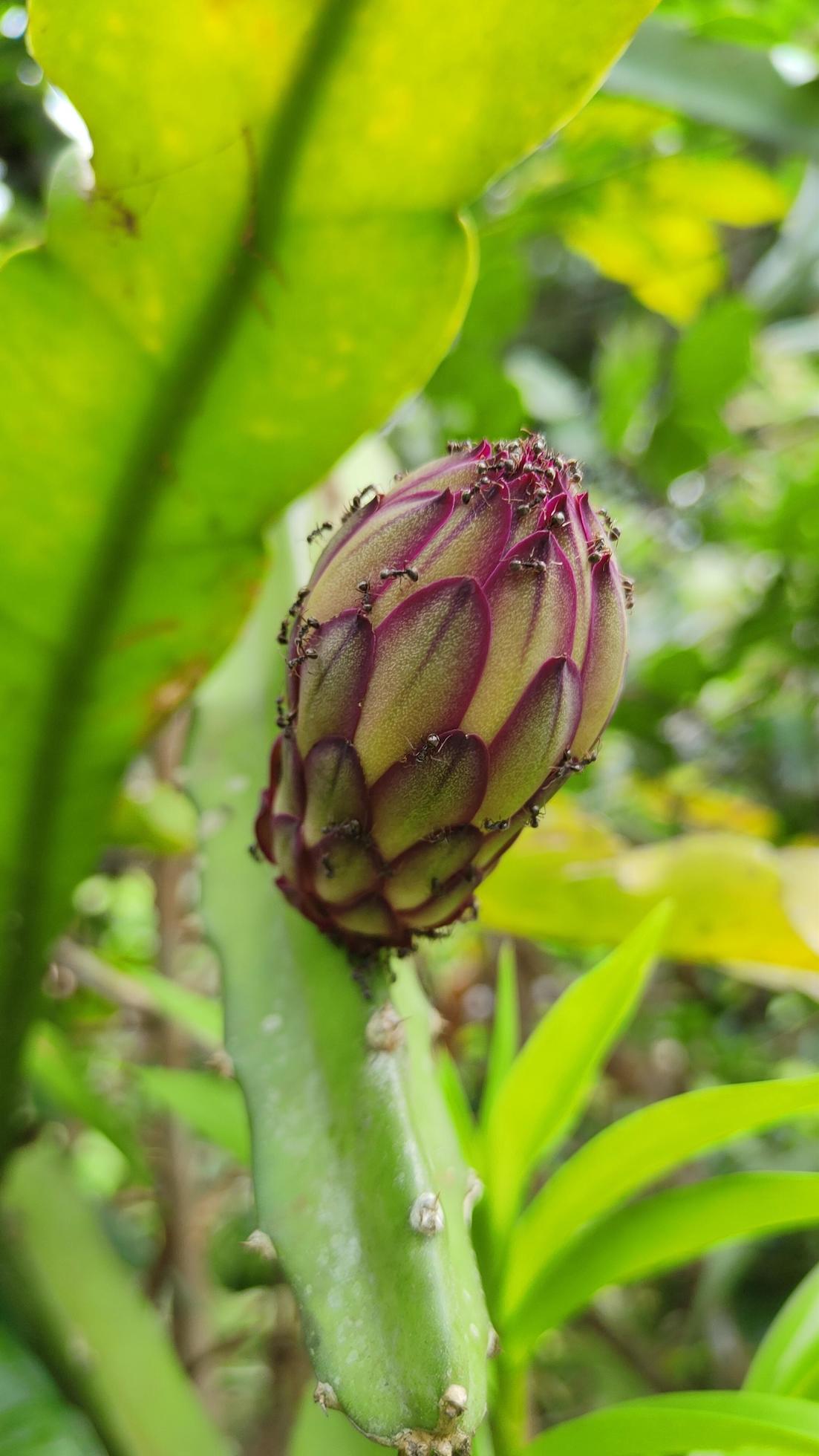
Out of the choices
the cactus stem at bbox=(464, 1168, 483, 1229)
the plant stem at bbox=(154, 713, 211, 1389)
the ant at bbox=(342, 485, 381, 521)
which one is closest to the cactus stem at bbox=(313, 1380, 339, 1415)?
the cactus stem at bbox=(464, 1168, 483, 1229)

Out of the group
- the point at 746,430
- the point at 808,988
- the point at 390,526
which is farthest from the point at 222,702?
the point at 746,430

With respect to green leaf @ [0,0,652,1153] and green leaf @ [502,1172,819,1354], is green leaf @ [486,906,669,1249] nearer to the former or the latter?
green leaf @ [502,1172,819,1354]

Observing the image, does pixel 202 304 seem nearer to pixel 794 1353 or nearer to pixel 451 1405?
pixel 451 1405

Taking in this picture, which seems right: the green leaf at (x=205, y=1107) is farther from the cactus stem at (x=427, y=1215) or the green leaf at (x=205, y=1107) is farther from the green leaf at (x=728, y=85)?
the green leaf at (x=728, y=85)

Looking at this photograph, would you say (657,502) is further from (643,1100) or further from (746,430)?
(643,1100)

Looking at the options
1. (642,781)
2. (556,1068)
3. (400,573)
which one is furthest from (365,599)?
(642,781)

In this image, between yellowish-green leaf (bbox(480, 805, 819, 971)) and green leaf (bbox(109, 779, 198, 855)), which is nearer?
yellowish-green leaf (bbox(480, 805, 819, 971))
